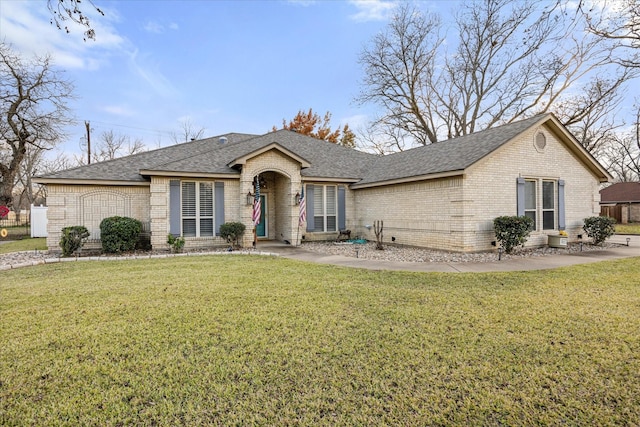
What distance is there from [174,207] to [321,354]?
10031 mm

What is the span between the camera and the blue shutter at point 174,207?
11.6 m

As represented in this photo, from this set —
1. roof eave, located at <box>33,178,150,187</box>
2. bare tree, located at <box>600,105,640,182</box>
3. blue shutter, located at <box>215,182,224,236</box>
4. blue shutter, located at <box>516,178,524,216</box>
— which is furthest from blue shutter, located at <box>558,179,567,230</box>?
bare tree, located at <box>600,105,640,182</box>

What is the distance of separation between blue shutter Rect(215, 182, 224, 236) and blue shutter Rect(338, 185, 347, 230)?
5.30 m

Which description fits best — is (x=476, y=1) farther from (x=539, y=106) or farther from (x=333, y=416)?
(x=333, y=416)

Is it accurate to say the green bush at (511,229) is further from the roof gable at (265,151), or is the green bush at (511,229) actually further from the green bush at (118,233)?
the green bush at (118,233)

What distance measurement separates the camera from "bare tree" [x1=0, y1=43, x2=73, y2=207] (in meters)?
19.7

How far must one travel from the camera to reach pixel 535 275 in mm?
7012

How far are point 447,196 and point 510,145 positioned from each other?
2.82m

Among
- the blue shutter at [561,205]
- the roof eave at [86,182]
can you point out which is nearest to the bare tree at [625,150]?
the blue shutter at [561,205]

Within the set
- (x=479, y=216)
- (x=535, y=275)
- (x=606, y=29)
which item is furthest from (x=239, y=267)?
(x=606, y=29)

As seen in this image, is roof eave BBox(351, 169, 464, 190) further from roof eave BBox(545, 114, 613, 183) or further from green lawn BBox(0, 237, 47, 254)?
green lawn BBox(0, 237, 47, 254)

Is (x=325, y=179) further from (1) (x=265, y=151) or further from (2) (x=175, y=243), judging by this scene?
(2) (x=175, y=243)

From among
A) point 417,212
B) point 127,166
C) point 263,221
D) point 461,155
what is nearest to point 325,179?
point 263,221

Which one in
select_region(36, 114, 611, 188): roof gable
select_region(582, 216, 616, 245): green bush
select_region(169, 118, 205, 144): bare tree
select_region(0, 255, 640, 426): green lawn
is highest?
select_region(169, 118, 205, 144): bare tree
